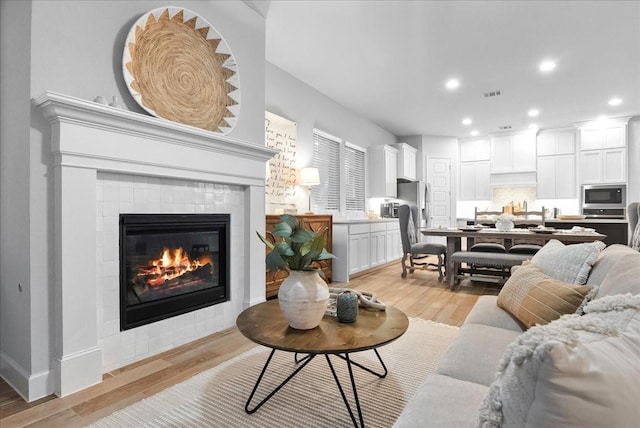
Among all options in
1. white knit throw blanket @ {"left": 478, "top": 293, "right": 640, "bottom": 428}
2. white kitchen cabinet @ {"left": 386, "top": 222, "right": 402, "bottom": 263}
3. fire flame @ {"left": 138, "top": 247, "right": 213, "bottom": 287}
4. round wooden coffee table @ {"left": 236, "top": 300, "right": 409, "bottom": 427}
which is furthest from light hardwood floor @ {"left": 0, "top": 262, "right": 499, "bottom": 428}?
white kitchen cabinet @ {"left": 386, "top": 222, "right": 402, "bottom": 263}

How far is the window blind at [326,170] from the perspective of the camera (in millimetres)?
5289

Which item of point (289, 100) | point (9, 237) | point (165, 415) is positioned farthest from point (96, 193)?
point (289, 100)

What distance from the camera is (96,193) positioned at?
207 centimetres

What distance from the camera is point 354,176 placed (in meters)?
6.50

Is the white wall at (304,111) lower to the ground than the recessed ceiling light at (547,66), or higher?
lower

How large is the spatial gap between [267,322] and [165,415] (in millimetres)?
673

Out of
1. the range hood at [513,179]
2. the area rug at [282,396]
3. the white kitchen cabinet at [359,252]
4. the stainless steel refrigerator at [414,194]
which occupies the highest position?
the range hood at [513,179]

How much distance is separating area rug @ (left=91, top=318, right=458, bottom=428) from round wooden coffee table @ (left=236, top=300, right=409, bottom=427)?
97mm

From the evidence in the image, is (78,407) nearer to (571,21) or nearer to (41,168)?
(41,168)

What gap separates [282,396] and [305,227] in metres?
2.37

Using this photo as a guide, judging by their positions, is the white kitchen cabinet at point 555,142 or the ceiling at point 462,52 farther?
the white kitchen cabinet at point 555,142

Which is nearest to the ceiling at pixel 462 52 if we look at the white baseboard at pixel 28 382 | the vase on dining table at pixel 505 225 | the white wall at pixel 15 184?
the white wall at pixel 15 184

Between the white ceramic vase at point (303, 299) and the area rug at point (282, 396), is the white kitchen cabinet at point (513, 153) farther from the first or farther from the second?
the white ceramic vase at point (303, 299)

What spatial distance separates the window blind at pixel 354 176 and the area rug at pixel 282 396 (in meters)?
4.13
